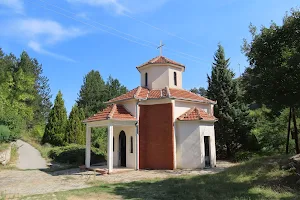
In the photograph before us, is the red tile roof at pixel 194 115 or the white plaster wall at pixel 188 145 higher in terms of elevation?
the red tile roof at pixel 194 115

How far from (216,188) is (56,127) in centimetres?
2401

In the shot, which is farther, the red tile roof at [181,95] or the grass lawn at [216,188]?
the red tile roof at [181,95]

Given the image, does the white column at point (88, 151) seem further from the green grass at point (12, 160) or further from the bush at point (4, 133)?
the bush at point (4, 133)

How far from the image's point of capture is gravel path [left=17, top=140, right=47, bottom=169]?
19.9 m

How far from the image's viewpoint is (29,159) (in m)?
22.0

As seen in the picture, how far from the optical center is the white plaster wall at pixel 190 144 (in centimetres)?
1755

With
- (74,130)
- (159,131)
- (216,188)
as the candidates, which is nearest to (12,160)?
(74,130)

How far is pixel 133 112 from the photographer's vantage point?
18031 millimetres

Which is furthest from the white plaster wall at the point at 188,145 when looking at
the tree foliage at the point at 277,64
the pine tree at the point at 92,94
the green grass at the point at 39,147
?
the pine tree at the point at 92,94

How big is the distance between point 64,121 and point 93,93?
754 inches

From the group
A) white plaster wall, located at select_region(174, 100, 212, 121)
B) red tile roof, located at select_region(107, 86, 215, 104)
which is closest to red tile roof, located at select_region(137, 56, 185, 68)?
red tile roof, located at select_region(107, 86, 215, 104)

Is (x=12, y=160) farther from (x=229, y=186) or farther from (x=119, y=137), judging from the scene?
(x=229, y=186)

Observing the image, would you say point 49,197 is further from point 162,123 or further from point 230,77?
point 230,77

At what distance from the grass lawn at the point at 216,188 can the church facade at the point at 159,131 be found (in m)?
4.33
